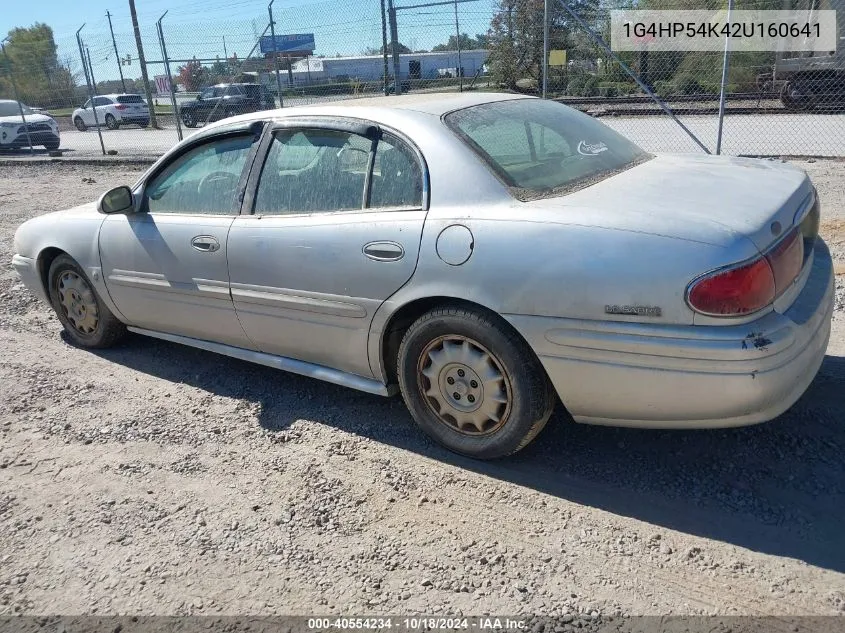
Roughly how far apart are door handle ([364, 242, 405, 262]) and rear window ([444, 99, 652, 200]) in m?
0.54

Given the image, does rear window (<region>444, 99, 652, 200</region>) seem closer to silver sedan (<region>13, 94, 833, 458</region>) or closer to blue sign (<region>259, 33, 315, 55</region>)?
silver sedan (<region>13, 94, 833, 458</region>)

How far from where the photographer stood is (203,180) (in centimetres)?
401

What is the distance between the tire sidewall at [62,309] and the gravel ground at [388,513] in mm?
762

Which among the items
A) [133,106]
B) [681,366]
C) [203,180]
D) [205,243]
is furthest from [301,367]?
[133,106]

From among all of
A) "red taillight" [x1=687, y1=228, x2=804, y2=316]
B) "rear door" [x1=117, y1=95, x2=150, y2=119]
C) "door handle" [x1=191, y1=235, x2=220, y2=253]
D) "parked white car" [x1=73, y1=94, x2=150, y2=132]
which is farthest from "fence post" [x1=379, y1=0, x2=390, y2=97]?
"rear door" [x1=117, y1=95, x2=150, y2=119]

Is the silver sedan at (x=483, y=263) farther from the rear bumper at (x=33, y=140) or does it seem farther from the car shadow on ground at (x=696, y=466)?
the rear bumper at (x=33, y=140)

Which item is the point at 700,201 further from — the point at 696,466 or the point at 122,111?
the point at 122,111

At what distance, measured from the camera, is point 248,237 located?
3.60 m

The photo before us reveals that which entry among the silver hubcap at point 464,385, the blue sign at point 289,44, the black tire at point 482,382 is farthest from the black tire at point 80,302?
the blue sign at point 289,44

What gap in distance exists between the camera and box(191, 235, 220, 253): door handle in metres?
3.74

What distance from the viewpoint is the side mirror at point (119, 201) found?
13.8 ft

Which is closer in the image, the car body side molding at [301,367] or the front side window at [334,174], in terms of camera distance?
the front side window at [334,174]

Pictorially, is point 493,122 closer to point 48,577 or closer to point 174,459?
point 174,459

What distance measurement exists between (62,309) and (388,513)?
128 inches
